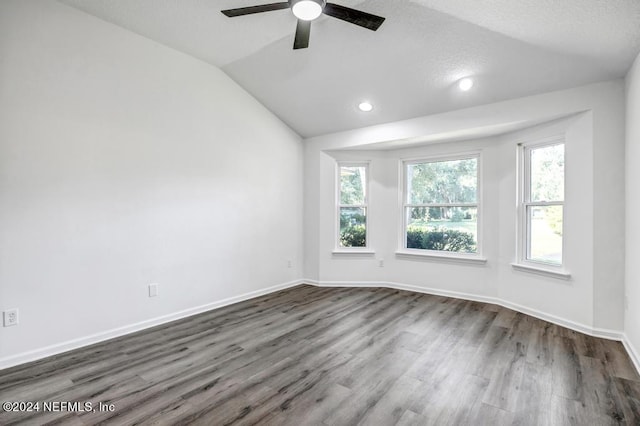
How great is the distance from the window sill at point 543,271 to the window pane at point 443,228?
0.65m

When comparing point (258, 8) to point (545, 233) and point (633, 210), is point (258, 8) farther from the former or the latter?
point (545, 233)

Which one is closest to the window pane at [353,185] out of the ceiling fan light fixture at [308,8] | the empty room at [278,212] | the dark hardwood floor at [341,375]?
the empty room at [278,212]

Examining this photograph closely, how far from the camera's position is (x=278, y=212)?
5.06m

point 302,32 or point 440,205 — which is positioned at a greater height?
point 302,32

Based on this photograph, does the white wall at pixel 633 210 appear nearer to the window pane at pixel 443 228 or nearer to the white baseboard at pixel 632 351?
the white baseboard at pixel 632 351

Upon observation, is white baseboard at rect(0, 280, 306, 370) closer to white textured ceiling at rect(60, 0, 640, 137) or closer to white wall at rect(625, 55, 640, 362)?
white textured ceiling at rect(60, 0, 640, 137)

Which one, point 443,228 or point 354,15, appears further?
point 443,228

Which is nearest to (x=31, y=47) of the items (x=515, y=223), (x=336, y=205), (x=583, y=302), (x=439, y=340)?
(x=336, y=205)

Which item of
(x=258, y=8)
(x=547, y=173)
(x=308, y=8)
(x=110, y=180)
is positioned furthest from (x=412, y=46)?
(x=110, y=180)

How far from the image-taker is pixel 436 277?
4.81 meters

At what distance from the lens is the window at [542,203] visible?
3.68 metres

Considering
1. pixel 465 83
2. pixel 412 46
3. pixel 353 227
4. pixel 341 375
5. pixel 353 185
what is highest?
pixel 412 46

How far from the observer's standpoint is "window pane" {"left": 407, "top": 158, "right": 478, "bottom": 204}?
15.2ft

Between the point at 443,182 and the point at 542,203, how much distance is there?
1.33 m
